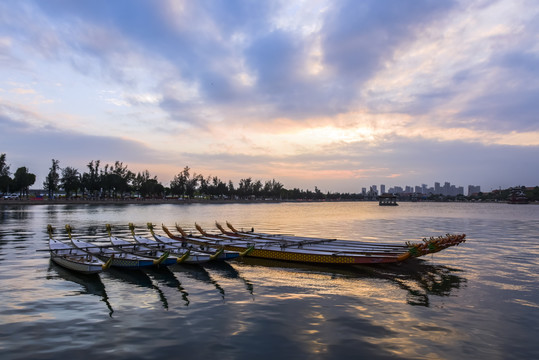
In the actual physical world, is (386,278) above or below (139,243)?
below

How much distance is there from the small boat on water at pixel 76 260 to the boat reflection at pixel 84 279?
1.00ft

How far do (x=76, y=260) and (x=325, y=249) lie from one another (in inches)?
652

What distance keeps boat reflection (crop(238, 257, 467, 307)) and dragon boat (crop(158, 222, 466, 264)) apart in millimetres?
577

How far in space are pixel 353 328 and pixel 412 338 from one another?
2000mm

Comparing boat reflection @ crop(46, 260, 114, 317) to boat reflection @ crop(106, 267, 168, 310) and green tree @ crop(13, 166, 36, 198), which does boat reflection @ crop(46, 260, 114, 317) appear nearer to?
boat reflection @ crop(106, 267, 168, 310)

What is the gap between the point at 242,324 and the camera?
42.7 ft

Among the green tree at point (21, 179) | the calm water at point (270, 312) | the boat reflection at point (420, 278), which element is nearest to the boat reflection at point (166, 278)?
the calm water at point (270, 312)

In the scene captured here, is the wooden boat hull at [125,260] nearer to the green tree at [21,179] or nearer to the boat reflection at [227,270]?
the boat reflection at [227,270]

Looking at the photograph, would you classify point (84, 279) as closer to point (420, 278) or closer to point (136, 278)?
point (136, 278)

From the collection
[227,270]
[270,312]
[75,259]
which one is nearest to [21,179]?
[75,259]

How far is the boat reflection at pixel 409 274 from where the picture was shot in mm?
17656

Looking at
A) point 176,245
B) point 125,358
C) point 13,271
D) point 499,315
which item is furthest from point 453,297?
point 13,271

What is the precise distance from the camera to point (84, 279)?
1908 cm

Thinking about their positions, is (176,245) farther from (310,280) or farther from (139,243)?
(310,280)
